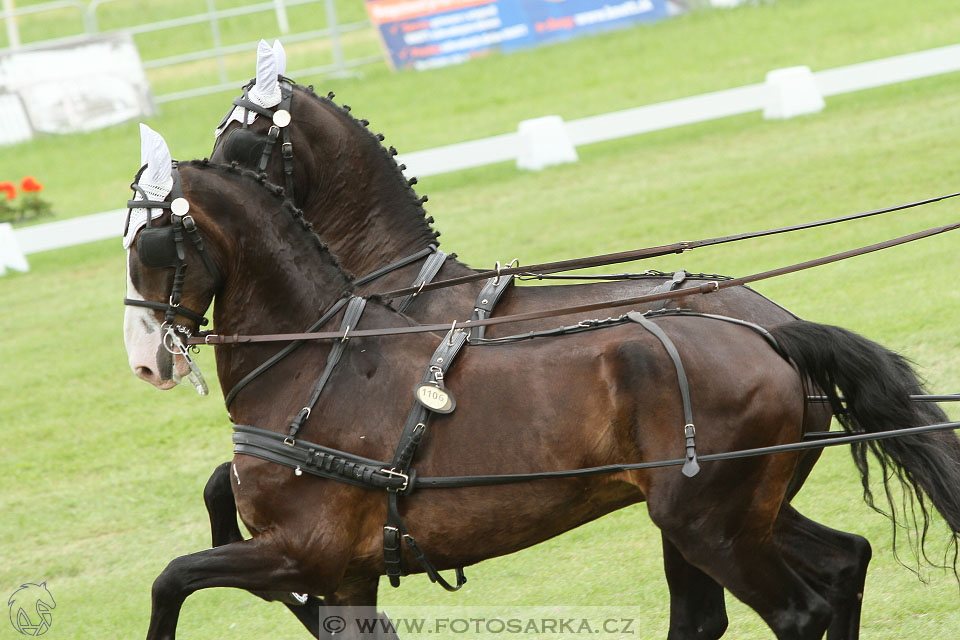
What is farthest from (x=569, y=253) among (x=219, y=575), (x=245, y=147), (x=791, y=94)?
(x=219, y=575)

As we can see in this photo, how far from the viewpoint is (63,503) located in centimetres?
747

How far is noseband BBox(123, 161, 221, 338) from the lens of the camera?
412 centimetres

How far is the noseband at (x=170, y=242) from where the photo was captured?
4121 mm

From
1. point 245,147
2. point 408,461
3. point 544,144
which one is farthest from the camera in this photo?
point 544,144

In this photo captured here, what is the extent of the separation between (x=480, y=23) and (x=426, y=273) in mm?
14773

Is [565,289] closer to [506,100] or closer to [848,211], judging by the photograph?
[848,211]

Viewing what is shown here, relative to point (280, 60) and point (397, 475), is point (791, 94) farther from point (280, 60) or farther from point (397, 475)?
point (397, 475)

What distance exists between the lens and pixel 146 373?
4309mm

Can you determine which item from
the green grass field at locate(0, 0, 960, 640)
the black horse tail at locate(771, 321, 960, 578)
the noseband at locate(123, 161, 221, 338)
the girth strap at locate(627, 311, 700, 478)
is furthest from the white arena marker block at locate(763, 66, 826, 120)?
the noseband at locate(123, 161, 221, 338)

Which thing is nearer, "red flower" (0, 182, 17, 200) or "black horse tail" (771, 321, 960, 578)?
"black horse tail" (771, 321, 960, 578)

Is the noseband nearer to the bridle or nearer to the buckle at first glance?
the buckle

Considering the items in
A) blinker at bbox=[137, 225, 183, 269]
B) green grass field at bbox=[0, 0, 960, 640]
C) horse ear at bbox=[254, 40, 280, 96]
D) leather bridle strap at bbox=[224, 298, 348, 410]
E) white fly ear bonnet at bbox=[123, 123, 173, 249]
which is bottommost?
green grass field at bbox=[0, 0, 960, 640]

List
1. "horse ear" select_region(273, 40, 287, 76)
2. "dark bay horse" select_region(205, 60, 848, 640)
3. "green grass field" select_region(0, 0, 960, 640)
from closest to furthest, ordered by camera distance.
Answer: "dark bay horse" select_region(205, 60, 848, 640), "horse ear" select_region(273, 40, 287, 76), "green grass field" select_region(0, 0, 960, 640)

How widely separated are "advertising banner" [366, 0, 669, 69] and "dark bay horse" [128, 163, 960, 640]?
50.5ft
